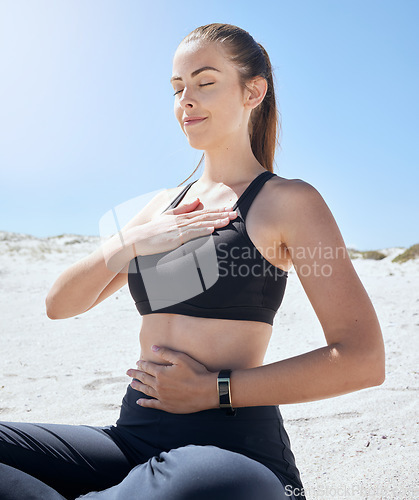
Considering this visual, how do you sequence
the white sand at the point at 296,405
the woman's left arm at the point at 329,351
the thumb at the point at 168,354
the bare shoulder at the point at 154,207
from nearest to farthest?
the woman's left arm at the point at 329,351, the thumb at the point at 168,354, the bare shoulder at the point at 154,207, the white sand at the point at 296,405

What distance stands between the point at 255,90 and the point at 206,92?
28 cm

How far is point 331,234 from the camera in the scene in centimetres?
179

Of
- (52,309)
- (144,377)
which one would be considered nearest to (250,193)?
(144,377)

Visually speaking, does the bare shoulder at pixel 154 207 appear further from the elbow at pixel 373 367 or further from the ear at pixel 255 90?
the elbow at pixel 373 367

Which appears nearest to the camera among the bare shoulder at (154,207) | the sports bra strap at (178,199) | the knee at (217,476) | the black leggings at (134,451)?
the knee at (217,476)

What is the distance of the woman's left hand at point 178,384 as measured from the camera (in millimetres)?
1672

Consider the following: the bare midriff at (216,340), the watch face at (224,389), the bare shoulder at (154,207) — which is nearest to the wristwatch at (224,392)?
the watch face at (224,389)

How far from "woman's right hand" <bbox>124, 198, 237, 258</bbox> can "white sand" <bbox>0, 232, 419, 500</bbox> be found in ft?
5.19

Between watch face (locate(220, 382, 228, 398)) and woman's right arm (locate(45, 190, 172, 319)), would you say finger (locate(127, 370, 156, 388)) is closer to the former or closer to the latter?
watch face (locate(220, 382, 228, 398))

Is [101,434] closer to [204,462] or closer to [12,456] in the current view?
[12,456]

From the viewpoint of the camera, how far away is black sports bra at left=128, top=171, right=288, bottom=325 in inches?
71.4

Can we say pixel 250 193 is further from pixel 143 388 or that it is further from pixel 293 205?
pixel 143 388

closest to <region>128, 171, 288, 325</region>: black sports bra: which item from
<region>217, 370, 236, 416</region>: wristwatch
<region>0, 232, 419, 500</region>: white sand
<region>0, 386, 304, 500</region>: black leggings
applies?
<region>217, 370, 236, 416</region>: wristwatch

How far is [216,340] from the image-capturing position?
1.81 m
